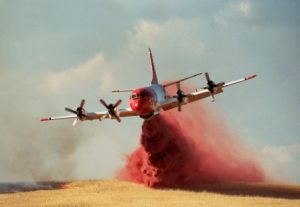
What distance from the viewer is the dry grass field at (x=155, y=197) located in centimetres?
4816

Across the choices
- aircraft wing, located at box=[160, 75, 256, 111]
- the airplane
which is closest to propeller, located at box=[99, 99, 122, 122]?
the airplane

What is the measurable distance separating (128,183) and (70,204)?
Answer: 798 inches

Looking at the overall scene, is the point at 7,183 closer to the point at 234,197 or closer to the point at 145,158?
the point at 145,158

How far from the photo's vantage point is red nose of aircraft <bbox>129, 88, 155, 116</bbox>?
53656 mm

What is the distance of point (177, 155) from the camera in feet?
208

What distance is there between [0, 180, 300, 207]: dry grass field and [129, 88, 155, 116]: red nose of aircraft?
10.3m

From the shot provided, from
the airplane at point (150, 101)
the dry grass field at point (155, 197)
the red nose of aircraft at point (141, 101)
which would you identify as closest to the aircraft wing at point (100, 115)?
the airplane at point (150, 101)

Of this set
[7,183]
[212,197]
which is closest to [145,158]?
[212,197]

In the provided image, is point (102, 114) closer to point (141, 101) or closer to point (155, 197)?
point (141, 101)

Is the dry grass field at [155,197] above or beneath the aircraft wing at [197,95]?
beneath

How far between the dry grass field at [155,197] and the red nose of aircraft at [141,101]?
10345 mm

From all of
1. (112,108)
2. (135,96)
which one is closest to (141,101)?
(135,96)

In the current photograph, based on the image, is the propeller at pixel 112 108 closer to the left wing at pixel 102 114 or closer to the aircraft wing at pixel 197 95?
the left wing at pixel 102 114

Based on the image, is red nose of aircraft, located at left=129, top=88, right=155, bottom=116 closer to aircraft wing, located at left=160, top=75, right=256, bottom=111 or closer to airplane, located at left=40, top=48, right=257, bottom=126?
airplane, located at left=40, top=48, right=257, bottom=126
